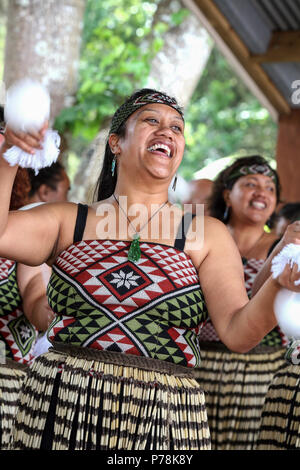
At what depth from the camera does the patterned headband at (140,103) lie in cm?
238

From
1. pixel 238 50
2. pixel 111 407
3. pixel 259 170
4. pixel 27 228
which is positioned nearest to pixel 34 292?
pixel 27 228

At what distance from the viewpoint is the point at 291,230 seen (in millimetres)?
1830

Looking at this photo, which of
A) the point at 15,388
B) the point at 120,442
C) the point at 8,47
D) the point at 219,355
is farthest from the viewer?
the point at 8,47

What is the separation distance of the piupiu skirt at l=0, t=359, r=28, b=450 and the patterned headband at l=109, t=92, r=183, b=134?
1.00 meters

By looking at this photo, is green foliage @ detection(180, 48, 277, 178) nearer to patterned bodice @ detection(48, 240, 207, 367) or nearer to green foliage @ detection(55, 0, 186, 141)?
green foliage @ detection(55, 0, 186, 141)

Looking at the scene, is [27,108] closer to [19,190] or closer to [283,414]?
[19,190]

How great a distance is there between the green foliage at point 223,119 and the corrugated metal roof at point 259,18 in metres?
9.15

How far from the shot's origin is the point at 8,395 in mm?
2775

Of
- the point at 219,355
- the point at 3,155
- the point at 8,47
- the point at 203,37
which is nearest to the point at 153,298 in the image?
the point at 3,155

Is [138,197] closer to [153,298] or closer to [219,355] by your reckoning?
[153,298]

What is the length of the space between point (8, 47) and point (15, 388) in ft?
13.0

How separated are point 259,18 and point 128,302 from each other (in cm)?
316

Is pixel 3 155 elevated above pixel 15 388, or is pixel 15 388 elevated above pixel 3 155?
pixel 3 155

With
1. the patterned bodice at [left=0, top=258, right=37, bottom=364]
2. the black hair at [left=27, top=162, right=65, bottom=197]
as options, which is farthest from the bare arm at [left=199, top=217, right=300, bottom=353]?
the black hair at [left=27, top=162, right=65, bottom=197]
